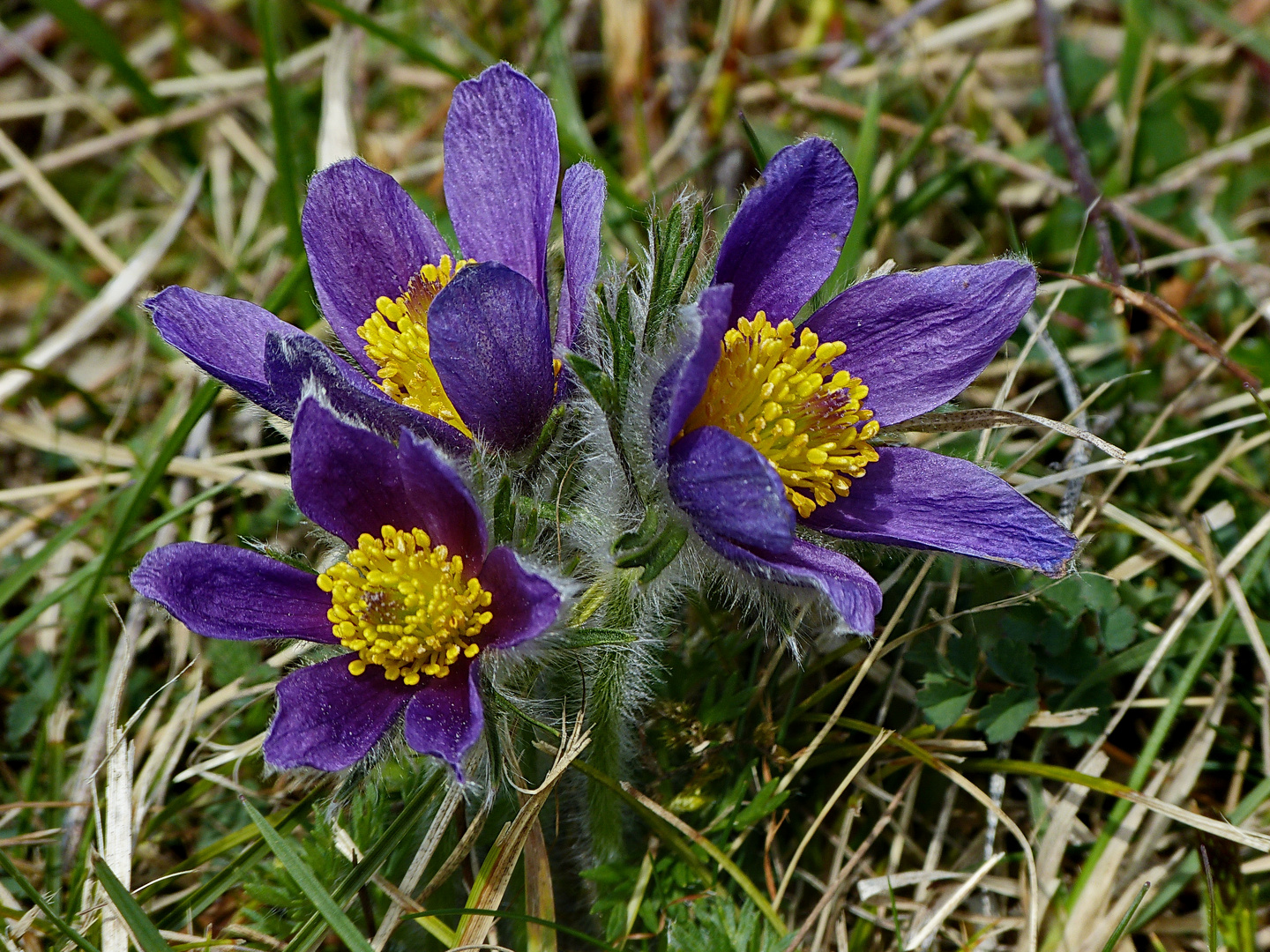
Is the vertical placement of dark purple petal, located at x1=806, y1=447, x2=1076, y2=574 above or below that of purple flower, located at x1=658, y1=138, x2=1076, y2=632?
below

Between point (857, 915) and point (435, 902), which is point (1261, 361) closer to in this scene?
point (857, 915)

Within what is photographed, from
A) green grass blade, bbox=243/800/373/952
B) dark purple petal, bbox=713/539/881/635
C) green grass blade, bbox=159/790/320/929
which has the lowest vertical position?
green grass blade, bbox=159/790/320/929

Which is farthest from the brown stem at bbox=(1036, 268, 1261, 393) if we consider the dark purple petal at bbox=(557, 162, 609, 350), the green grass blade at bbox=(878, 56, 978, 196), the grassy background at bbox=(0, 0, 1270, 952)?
the dark purple petal at bbox=(557, 162, 609, 350)

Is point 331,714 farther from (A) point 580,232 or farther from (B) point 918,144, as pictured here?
(B) point 918,144

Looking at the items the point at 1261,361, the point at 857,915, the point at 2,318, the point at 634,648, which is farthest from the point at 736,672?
the point at 2,318

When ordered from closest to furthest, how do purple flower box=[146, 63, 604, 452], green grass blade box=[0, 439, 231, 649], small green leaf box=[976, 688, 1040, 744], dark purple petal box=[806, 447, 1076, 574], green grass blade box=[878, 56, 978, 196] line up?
purple flower box=[146, 63, 604, 452] → dark purple petal box=[806, 447, 1076, 574] → small green leaf box=[976, 688, 1040, 744] → green grass blade box=[0, 439, 231, 649] → green grass blade box=[878, 56, 978, 196]

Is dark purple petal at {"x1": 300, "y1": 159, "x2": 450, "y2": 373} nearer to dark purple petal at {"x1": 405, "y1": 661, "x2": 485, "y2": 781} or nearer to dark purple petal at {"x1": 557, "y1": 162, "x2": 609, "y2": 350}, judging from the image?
dark purple petal at {"x1": 557, "y1": 162, "x2": 609, "y2": 350}
